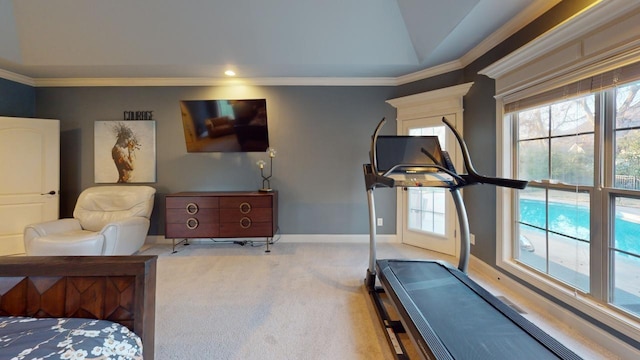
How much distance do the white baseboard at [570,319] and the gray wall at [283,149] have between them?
1565 millimetres

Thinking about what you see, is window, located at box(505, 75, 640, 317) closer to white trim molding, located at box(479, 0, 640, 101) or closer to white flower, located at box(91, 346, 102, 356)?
white trim molding, located at box(479, 0, 640, 101)

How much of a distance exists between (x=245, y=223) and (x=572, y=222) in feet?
10.9

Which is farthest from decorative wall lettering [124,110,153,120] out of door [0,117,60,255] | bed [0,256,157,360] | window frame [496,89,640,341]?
window frame [496,89,640,341]

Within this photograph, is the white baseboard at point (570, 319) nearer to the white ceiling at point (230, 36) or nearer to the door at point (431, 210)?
the door at point (431, 210)

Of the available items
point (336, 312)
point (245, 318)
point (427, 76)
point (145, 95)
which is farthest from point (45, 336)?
point (427, 76)

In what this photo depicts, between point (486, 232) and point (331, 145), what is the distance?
2.33 metres

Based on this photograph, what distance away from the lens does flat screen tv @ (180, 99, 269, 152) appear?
3578mm

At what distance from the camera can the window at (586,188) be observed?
1590mm

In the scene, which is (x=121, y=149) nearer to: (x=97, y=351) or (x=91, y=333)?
(x=91, y=333)

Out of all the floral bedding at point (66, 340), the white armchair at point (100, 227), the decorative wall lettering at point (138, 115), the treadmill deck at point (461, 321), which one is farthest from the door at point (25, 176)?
the treadmill deck at point (461, 321)

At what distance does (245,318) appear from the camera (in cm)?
199

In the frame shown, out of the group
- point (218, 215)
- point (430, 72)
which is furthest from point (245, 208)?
point (430, 72)

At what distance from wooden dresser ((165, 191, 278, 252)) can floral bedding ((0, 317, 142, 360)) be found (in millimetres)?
2268

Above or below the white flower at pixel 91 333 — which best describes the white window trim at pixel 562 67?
above
